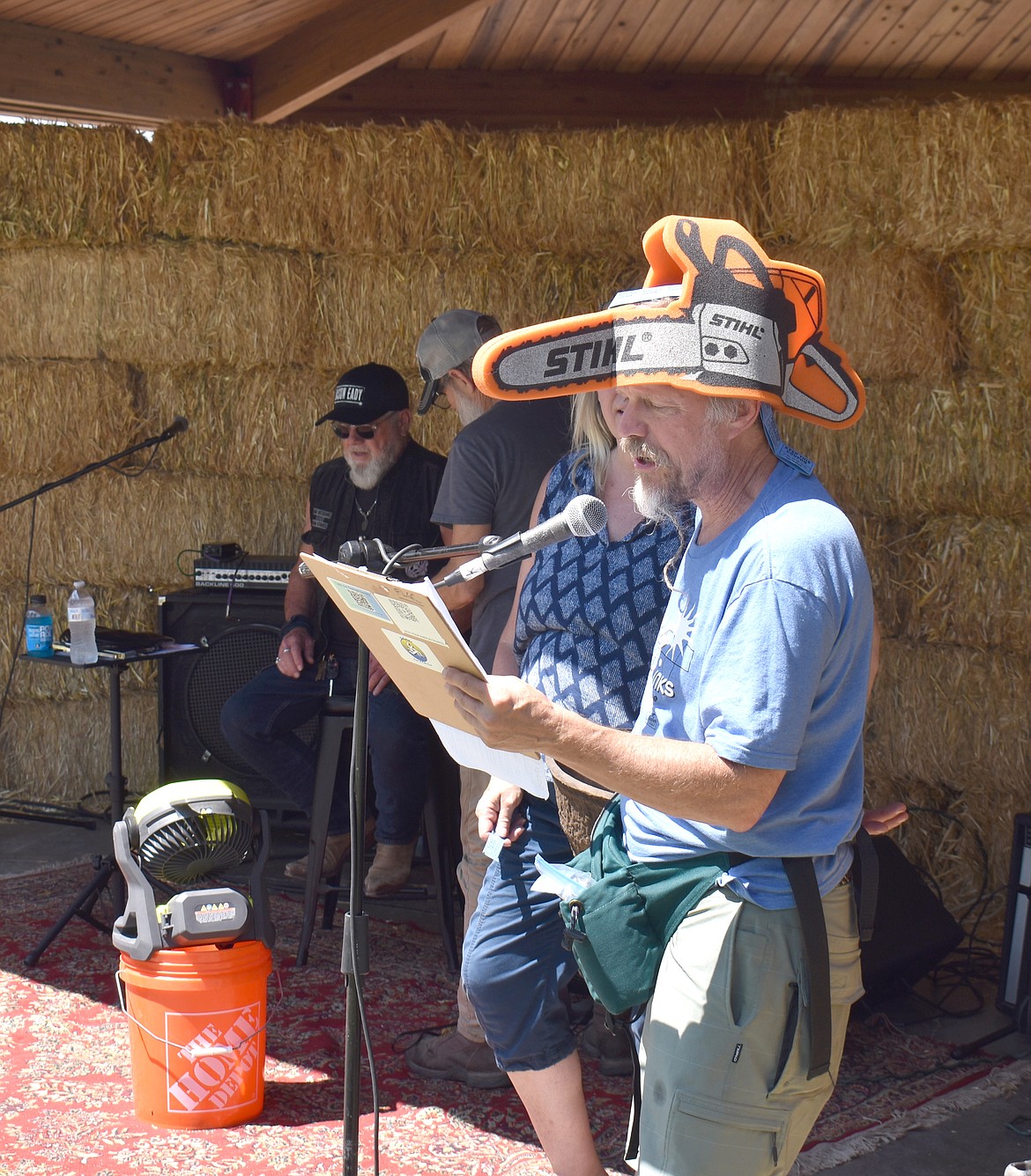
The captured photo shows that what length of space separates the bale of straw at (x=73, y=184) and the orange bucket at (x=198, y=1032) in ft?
9.88

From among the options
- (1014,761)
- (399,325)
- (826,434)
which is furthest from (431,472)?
(1014,761)

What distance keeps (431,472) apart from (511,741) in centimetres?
261

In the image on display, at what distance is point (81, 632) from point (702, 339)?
289cm

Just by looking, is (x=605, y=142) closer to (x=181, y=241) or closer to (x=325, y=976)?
(x=181, y=241)

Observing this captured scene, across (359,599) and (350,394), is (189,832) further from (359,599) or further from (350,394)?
(350,394)

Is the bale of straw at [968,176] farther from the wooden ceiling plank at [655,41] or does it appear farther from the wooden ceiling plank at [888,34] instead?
Result: the wooden ceiling plank at [655,41]

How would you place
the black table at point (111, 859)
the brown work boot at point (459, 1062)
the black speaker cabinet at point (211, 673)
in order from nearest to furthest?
1. the brown work boot at point (459, 1062)
2. the black table at point (111, 859)
3. the black speaker cabinet at point (211, 673)

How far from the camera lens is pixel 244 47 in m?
5.39

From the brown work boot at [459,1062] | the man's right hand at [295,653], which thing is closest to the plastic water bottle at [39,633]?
the man's right hand at [295,653]

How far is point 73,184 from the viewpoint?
4.75 metres

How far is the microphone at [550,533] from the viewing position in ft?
5.22

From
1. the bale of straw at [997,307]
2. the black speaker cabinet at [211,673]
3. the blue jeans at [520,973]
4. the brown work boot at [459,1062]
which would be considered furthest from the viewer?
the black speaker cabinet at [211,673]

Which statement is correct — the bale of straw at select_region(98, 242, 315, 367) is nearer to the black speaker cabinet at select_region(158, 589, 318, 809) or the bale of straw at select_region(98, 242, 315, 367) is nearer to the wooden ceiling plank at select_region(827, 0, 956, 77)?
the black speaker cabinet at select_region(158, 589, 318, 809)

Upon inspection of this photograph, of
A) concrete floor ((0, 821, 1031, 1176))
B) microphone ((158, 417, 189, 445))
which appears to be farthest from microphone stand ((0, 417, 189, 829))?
concrete floor ((0, 821, 1031, 1176))
